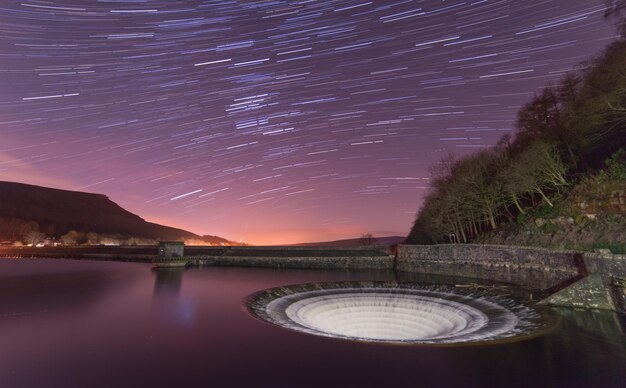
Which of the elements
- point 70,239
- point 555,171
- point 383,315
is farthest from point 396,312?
point 70,239

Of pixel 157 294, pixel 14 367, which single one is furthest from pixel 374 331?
pixel 14 367

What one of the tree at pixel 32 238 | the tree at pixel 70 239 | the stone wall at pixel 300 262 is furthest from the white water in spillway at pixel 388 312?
the tree at pixel 32 238

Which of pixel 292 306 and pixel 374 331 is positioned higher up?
pixel 292 306

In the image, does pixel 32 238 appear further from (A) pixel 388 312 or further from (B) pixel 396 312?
(B) pixel 396 312

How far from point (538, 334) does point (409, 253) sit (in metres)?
32.9

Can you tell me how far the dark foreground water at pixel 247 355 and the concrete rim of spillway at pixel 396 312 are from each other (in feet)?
5.74

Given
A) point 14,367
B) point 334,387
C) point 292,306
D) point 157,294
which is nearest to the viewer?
point 334,387

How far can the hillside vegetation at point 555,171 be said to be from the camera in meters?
26.8

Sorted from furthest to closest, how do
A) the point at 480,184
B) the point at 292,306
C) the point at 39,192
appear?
1. the point at 39,192
2. the point at 480,184
3. the point at 292,306

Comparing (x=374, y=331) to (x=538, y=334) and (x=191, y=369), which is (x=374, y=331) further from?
(x=191, y=369)

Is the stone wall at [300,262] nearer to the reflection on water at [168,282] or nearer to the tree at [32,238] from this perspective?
the reflection on water at [168,282]

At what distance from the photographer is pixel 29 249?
7975cm

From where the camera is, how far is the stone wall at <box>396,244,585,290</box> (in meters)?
25.2

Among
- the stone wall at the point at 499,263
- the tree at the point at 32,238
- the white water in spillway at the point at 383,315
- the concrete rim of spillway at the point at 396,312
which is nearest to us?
the concrete rim of spillway at the point at 396,312
